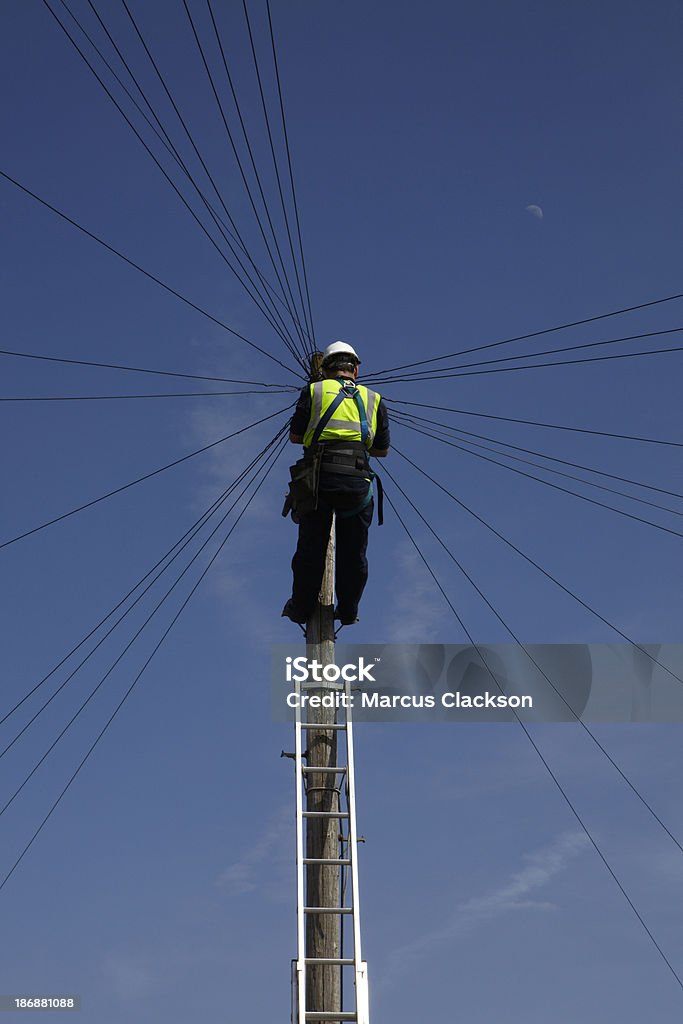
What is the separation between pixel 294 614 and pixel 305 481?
2.86 ft

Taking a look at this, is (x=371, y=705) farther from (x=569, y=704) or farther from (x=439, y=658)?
(x=569, y=704)

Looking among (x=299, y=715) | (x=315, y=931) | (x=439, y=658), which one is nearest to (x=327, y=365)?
(x=299, y=715)

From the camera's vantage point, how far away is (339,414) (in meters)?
7.06

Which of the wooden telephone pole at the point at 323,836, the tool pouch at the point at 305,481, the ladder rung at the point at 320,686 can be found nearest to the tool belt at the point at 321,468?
the tool pouch at the point at 305,481

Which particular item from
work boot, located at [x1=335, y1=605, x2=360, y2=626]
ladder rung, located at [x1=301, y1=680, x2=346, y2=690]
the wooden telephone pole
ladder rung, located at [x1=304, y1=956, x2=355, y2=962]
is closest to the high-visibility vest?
the wooden telephone pole

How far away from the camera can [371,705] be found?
8570 mm

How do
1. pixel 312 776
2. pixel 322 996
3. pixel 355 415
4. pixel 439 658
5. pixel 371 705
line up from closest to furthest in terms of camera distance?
pixel 322 996
pixel 312 776
pixel 355 415
pixel 371 705
pixel 439 658

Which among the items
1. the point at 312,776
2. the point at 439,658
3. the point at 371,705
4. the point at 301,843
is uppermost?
the point at 439,658

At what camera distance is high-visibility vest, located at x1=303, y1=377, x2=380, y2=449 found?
23.1 feet

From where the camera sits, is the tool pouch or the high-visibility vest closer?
the tool pouch

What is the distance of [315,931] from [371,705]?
8.72 feet

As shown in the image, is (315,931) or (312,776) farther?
(312,776)

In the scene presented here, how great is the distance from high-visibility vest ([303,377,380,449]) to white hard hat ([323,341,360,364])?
0.34 m

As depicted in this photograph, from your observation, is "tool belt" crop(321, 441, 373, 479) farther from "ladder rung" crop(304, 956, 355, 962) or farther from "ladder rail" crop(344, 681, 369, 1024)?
"ladder rung" crop(304, 956, 355, 962)
